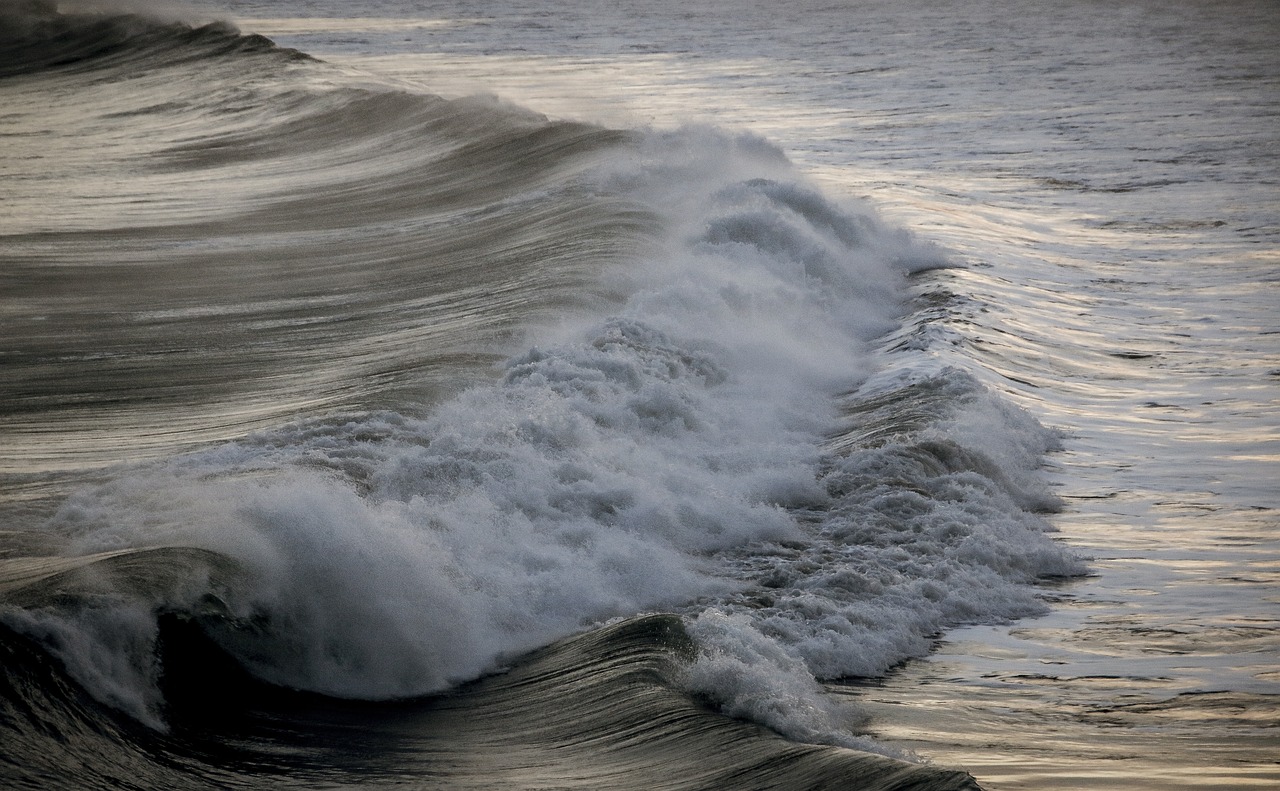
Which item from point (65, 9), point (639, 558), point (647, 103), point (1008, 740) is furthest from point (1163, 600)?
point (65, 9)

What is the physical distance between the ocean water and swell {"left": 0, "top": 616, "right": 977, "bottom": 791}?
0.05ft

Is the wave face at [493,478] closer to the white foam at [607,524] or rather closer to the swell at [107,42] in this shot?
the white foam at [607,524]

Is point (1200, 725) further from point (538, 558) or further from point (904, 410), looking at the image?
point (904, 410)

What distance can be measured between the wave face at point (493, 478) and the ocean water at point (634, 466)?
3 cm

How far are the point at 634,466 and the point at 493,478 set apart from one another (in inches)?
36.5

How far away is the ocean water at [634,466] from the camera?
4.59 meters

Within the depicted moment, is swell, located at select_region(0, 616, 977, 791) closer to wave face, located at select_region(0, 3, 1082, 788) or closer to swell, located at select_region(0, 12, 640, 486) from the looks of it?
wave face, located at select_region(0, 3, 1082, 788)

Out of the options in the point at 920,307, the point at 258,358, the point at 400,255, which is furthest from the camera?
the point at 400,255

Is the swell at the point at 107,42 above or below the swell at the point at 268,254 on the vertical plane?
above

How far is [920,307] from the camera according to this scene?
11.7 meters

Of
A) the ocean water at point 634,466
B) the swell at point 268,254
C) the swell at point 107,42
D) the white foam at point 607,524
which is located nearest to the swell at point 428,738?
the ocean water at point 634,466

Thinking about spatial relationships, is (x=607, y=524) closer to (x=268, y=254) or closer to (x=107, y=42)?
(x=268, y=254)

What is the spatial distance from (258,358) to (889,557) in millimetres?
5162

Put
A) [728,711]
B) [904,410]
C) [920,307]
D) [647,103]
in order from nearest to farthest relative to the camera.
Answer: [728,711] < [904,410] < [920,307] < [647,103]
